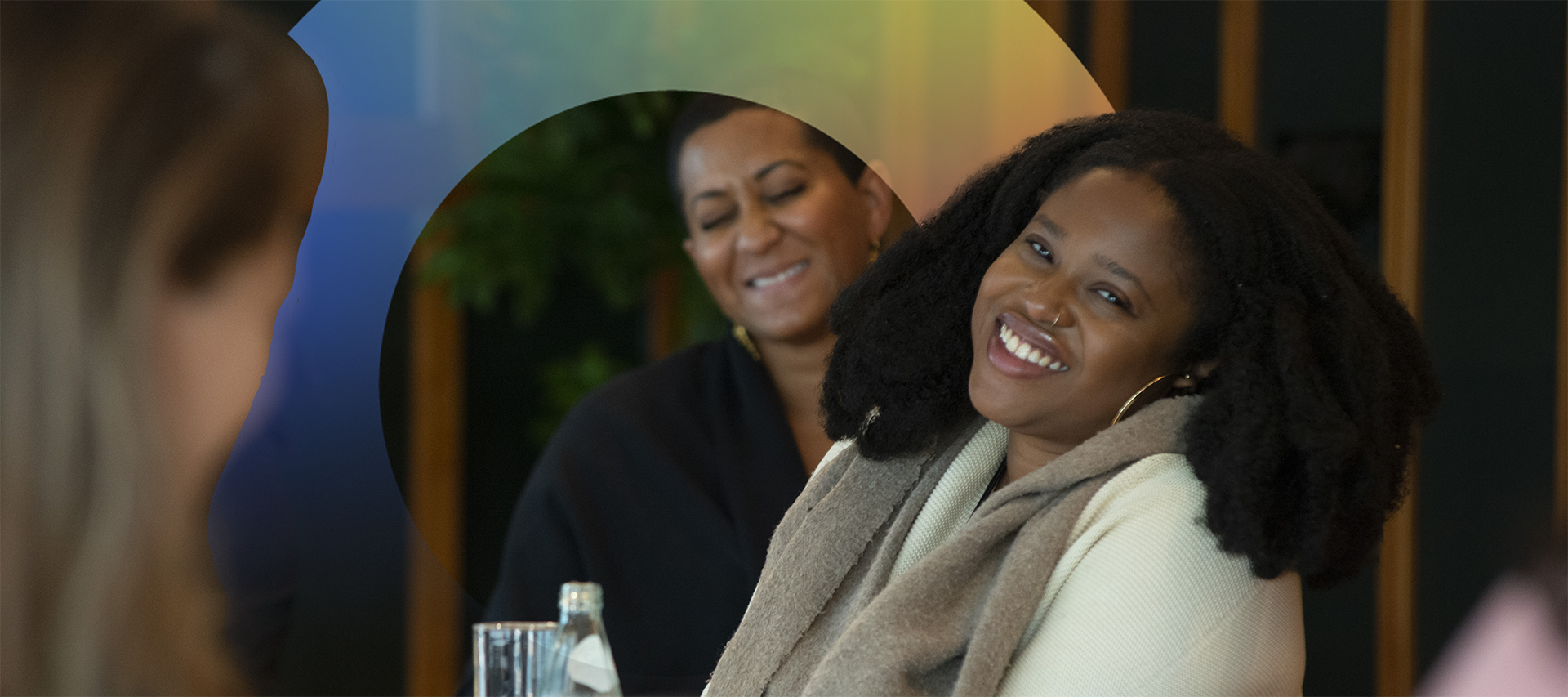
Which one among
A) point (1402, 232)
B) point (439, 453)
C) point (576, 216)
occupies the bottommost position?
point (439, 453)

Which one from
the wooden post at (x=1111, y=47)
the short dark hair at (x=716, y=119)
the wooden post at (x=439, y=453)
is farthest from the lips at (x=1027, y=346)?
the wooden post at (x=439, y=453)

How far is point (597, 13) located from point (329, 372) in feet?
1.90

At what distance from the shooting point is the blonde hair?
0.65 meters

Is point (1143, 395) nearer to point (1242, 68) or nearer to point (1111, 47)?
point (1242, 68)

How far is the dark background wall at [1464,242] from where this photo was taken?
201cm

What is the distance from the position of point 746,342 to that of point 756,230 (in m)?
0.21

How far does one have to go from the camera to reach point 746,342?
214 centimetres

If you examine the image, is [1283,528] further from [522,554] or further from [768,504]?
[522,554]

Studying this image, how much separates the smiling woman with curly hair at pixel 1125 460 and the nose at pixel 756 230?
0.62 meters

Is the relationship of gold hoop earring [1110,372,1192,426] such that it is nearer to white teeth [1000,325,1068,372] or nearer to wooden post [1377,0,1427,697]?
white teeth [1000,325,1068,372]
